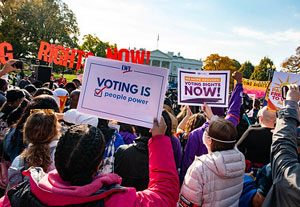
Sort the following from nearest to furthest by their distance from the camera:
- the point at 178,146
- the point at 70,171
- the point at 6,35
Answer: the point at 70,171 → the point at 178,146 → the point at 6,35

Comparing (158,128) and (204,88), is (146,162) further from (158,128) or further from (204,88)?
(204,88)

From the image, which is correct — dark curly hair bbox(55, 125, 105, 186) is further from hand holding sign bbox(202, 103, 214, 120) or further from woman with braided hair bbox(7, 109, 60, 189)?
hand holding sign bbox(202, 103, 214, 120)

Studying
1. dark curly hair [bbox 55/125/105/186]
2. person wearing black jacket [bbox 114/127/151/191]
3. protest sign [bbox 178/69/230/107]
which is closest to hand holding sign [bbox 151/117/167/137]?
dark curly hair [bbox 55/125/105/186]

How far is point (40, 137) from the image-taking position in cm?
264

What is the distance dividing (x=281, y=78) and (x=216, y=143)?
10.1 ft

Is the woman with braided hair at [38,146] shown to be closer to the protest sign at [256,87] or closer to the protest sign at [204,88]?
the protest sign at [204,88]

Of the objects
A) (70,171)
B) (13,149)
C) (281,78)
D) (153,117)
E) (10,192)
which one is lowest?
(13,149)

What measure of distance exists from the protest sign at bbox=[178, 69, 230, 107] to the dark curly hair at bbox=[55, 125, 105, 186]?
2.75 metres

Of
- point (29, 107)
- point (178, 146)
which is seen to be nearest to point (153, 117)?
point (178, 146)

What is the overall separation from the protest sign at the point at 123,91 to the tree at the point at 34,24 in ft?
169

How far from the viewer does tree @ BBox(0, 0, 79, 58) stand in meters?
48.8

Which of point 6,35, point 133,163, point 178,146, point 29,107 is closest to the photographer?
point 133,163

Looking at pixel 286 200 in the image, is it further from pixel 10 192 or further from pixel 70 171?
pixel 10 192

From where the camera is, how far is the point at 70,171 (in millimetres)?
1567
